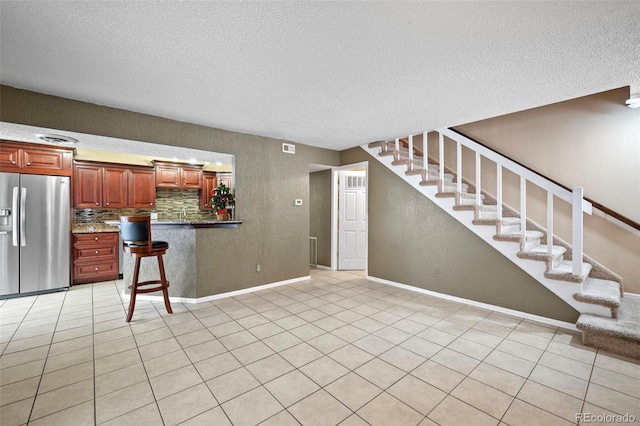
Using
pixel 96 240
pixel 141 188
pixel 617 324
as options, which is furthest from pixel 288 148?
pixel 617 324

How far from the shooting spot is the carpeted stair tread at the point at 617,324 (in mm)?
2372

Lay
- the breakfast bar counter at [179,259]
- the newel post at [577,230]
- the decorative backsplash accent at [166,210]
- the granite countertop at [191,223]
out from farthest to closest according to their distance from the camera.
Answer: the decorative backsplash accent at [166,210] < the breakfast bar counter at [179,259] < the granite countertop at [191,223] < the newel post at [577,230]

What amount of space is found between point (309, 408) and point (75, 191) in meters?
5.84

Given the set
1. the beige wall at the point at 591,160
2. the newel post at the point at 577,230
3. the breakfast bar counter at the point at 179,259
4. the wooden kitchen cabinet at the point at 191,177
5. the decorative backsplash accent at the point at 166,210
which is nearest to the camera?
the newel post at the point at 577,230

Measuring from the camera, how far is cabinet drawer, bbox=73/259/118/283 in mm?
4637

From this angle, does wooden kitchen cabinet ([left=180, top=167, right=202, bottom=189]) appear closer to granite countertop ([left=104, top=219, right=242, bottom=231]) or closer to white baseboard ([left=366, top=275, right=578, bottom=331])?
granite countertop ([left=104, top=219, right=242, bottom=231])

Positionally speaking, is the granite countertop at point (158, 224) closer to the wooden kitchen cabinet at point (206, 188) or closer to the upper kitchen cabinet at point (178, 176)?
the upper kitchen cabinet at point (178, 176)

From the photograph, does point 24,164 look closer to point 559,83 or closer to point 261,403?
point 261,403

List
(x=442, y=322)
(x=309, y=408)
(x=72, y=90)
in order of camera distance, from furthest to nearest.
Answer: (x=442, y=322) → (x=72, y=90) → (x=309, y=408)

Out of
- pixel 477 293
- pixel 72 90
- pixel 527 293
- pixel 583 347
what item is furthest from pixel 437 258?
pixel 72 90

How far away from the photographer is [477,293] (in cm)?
362

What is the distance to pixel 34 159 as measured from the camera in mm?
4156

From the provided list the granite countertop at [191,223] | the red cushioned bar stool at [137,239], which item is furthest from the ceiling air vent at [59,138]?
the red cushioned bar stool at [137,239]

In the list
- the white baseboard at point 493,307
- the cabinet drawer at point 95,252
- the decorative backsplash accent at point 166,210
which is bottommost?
the white baseboard at point 493,307
